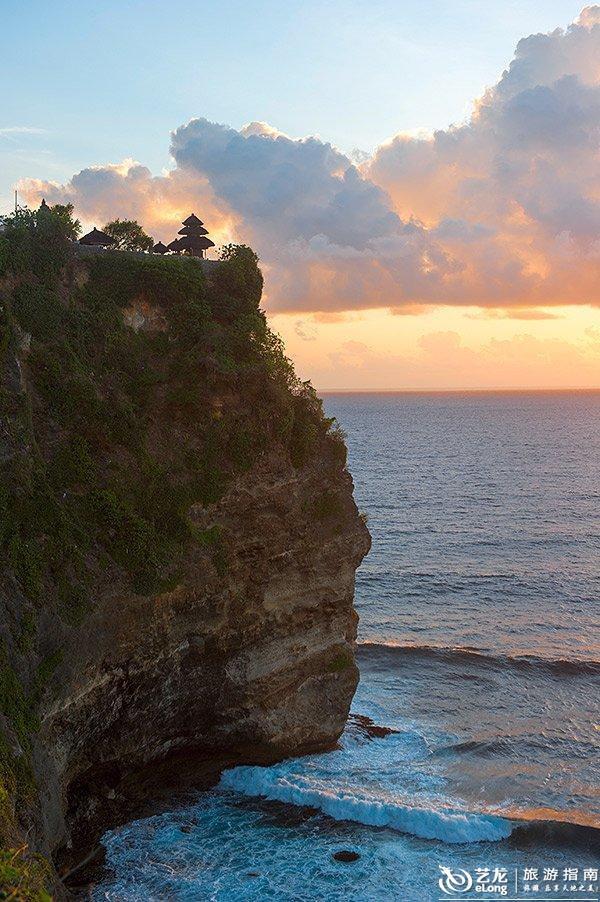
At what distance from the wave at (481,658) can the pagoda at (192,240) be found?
75.5ft

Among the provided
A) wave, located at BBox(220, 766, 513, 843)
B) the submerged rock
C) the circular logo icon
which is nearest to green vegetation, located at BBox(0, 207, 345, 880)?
wave, located at BBox(220, 766, 513, 843)

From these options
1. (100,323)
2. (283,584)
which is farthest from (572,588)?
(100,323)

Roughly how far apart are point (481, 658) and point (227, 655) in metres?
18.3

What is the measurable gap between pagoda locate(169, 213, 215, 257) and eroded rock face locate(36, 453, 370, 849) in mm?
13602

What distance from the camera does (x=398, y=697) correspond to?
3862 cm

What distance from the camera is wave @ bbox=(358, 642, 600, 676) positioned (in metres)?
40.4

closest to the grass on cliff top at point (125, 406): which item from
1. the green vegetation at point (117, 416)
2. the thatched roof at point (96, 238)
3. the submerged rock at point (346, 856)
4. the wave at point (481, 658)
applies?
the green vegetation at point (117, 416)

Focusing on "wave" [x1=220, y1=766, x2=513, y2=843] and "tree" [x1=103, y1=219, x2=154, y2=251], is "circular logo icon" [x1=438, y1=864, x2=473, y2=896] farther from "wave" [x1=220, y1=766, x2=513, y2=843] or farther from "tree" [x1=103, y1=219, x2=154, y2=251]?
"tree" [x1=103, y1=219, x2=154, y2=251]

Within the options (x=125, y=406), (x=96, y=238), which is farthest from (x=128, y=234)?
(x=125, y=406)

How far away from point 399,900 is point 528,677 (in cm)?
1854

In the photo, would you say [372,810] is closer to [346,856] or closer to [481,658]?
[346,856]

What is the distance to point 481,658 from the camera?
42062mm

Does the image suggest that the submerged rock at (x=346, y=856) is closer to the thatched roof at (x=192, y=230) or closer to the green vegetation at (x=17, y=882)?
the green vegetation at (x=17, y=882)

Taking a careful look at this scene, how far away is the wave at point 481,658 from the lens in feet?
133
